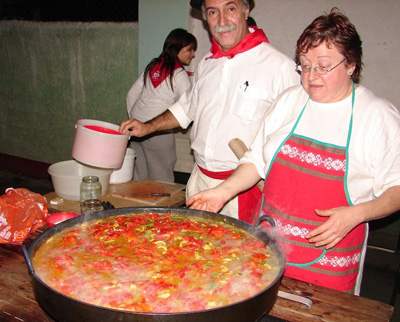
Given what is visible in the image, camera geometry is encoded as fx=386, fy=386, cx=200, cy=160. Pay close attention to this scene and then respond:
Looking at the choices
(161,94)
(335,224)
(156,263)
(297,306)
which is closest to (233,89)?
(335,224)

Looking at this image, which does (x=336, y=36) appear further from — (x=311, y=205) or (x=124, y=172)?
(x=124, y=172)

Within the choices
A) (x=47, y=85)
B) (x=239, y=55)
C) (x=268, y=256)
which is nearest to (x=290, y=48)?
(x=239, y=55)

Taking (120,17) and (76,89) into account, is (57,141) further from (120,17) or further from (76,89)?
(120,17)

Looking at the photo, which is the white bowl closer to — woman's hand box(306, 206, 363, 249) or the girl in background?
the girl in background

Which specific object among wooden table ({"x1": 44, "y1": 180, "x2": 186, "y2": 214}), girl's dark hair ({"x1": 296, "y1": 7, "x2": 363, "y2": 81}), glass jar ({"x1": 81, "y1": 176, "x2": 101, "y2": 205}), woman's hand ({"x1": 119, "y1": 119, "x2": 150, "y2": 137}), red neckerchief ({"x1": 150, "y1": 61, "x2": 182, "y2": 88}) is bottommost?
wooden table ({"x1": 44, "y1": 180, "x2": 186, "y2": 214})

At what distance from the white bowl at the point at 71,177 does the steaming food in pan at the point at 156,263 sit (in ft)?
3.61

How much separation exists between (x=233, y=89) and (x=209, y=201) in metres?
1.20

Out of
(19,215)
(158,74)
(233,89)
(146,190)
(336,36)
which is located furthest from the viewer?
(158,74)

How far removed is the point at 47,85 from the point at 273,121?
20.1ft

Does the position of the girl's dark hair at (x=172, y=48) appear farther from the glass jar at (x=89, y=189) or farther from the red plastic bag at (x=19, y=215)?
the red plastic bag at (x=19, y=215)

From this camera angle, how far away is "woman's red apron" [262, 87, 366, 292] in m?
2.04

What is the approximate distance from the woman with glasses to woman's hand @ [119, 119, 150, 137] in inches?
44.6

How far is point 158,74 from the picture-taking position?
4.98m

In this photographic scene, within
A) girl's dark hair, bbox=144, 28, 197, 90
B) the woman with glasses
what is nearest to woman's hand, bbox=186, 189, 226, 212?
the woman with glasses
